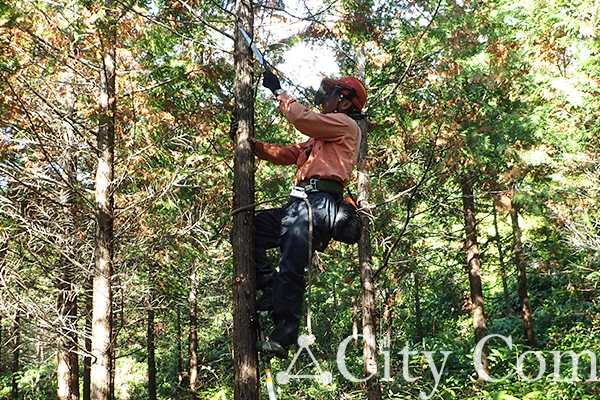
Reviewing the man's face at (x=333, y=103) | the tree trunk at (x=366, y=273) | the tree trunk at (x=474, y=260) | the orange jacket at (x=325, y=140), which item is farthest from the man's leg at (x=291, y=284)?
the tree trunk at (x=474, y=260)

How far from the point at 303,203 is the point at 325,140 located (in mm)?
590

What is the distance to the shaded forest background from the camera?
23.2 ft

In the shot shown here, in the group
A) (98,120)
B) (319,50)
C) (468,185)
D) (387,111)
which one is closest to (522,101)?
(468,185)

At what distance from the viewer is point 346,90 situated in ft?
15.0

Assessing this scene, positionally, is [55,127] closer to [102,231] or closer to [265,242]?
[102,231]

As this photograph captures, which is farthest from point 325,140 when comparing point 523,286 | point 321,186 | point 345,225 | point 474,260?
point 523,286

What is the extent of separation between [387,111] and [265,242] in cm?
720

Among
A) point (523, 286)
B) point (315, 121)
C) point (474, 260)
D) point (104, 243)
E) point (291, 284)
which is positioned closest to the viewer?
point (291, 284)

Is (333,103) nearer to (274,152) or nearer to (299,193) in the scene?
(274,152)

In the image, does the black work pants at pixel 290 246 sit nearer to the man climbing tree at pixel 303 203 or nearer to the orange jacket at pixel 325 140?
the man climbing tree at pixel 303 203

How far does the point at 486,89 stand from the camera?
38.9 feet

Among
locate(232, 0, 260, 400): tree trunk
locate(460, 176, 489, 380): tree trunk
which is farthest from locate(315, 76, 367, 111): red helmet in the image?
locate(460, 176, 489, 380): tree trunk

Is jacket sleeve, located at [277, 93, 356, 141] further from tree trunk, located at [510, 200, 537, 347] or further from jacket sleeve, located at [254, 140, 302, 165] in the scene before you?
tree trunk, located at [510, 200, 537, 347]

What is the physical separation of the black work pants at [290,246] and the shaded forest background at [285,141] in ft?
7.18
